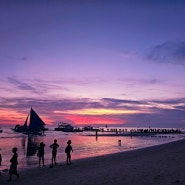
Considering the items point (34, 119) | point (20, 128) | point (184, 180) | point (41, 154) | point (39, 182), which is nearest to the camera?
point (184, 180)

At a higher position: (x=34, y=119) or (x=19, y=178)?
(x=34, y=119)

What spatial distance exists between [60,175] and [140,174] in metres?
4.01

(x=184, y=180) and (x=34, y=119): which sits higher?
(x=34, y=119)

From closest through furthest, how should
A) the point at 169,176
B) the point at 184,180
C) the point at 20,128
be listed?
the point at 184,180 < the point at 169,176 < the point at 20,128

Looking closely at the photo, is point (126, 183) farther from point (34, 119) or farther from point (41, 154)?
point (34, 119)

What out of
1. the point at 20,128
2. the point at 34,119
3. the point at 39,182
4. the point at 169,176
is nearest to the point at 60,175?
the point at 39,182

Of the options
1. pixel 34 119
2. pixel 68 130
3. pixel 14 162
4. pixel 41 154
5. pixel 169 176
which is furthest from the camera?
pixel 68 130

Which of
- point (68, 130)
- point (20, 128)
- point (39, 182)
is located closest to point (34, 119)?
point (20, 128)

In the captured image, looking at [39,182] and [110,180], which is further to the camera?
[39,182]

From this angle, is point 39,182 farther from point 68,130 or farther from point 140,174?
point 68,130

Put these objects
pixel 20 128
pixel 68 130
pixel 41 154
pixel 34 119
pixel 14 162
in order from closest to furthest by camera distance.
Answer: pixel 14 162
pixel 41 154
pixel 34 119
pixel 20 128
pixel 68 130

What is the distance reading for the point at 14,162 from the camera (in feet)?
47.6

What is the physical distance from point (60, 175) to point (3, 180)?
2.66 metres

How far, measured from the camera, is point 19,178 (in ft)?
50.1
